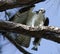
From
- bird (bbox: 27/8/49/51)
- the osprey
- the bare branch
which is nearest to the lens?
the bare branch

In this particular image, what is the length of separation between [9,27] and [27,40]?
2.65 ft

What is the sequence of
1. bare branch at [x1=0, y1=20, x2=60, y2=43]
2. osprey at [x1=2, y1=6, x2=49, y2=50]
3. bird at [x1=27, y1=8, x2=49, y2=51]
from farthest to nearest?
bird at [x1=27, y1=8, x2=49, y2=51], osprey at [x1=2, y1=6, x2=49, y2=50], bare branch at [x1=0, y1=20, x2=60, y2=43]

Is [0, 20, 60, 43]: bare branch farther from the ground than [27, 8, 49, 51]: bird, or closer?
farther from the ground

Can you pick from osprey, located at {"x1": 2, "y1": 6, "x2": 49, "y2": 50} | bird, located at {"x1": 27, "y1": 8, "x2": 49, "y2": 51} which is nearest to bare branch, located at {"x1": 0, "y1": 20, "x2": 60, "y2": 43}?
osprey, located at {"x1": 2, "y1": 6, "x2": 49, "y2": 50}

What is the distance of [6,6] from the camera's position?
4.30ft

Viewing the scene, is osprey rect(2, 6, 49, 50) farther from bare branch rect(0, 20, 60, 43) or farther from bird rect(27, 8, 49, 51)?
bare branch rect(0, 20, 60, 43)

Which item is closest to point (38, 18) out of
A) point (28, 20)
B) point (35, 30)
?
point (28, 20)

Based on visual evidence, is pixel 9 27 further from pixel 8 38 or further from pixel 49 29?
pixel 8 38

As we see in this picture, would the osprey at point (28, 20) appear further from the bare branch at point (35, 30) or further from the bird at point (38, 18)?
the bare branch at point (35, 30)

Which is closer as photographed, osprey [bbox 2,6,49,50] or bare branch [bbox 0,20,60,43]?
bare branch [bbox 0,20,60,43]

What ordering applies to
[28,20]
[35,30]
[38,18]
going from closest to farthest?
[35,30] < [28,20] < [38,18]

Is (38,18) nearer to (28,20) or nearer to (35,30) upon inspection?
(28,20)

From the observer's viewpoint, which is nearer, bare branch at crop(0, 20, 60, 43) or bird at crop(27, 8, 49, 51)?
bare branch at crop(0, 20, 60, 43)

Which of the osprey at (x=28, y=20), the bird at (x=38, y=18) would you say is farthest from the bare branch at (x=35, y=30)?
the bird at (x=38, y=18)
